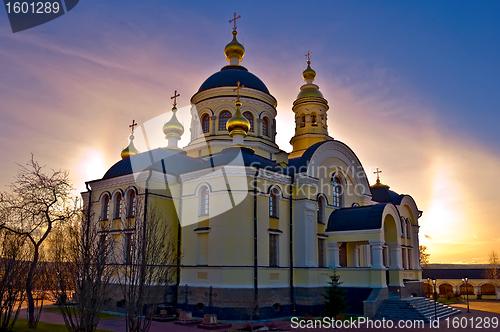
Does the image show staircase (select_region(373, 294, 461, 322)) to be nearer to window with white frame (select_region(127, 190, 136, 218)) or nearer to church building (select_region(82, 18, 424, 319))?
church building (select_region(82, 18, 424, 319))

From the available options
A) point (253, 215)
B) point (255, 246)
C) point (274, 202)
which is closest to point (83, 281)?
point (255, 246)

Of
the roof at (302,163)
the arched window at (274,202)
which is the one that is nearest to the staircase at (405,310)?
the arched window at (274,202)

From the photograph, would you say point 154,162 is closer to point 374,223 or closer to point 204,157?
point 204,157

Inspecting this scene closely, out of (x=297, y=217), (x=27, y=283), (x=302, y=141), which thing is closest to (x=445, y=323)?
(x=297, y=217)

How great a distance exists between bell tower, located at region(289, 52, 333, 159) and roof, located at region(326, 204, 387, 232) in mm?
5961

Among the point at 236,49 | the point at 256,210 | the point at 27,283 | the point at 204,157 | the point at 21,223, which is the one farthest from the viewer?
the point at 236,49

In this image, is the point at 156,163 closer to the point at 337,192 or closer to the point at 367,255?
the point at 337,192

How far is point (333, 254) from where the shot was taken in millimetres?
19781

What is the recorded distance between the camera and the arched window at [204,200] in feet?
58.0

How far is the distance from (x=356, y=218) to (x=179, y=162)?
8.52m

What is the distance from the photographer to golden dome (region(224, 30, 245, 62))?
25.0m

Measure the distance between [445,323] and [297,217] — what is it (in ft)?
23.7

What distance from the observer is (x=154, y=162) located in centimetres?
1892
